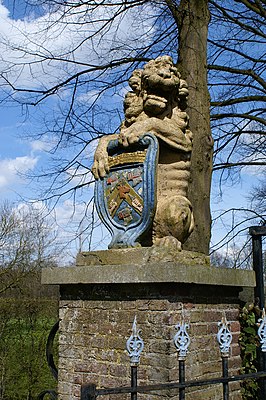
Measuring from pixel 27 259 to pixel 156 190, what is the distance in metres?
9.22

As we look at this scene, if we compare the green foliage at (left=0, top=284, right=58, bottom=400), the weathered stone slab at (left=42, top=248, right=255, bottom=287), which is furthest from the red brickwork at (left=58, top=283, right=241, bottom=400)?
the green foliage at (left=0, top=284, right=58, bottom=400)

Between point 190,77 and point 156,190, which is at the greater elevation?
point 190,77

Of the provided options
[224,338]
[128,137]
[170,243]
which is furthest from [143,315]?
[128,137]

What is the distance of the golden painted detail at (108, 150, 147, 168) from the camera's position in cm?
403

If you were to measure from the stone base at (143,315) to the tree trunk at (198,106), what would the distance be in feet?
11.7

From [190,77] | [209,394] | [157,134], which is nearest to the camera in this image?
[209,394]

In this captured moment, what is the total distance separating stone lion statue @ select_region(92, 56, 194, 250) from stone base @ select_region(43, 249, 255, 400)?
0.32m

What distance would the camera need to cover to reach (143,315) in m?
3.67

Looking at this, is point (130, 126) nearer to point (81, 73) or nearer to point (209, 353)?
point (209, 353)

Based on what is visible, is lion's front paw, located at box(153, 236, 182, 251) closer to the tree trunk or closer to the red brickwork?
the red brickwork

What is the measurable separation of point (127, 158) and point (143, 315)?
1.20 metres

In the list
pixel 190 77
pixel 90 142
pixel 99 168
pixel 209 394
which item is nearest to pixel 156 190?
pixel 99 168

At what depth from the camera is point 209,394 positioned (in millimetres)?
3797

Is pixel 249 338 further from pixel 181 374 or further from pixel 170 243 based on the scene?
pixel 181 374
